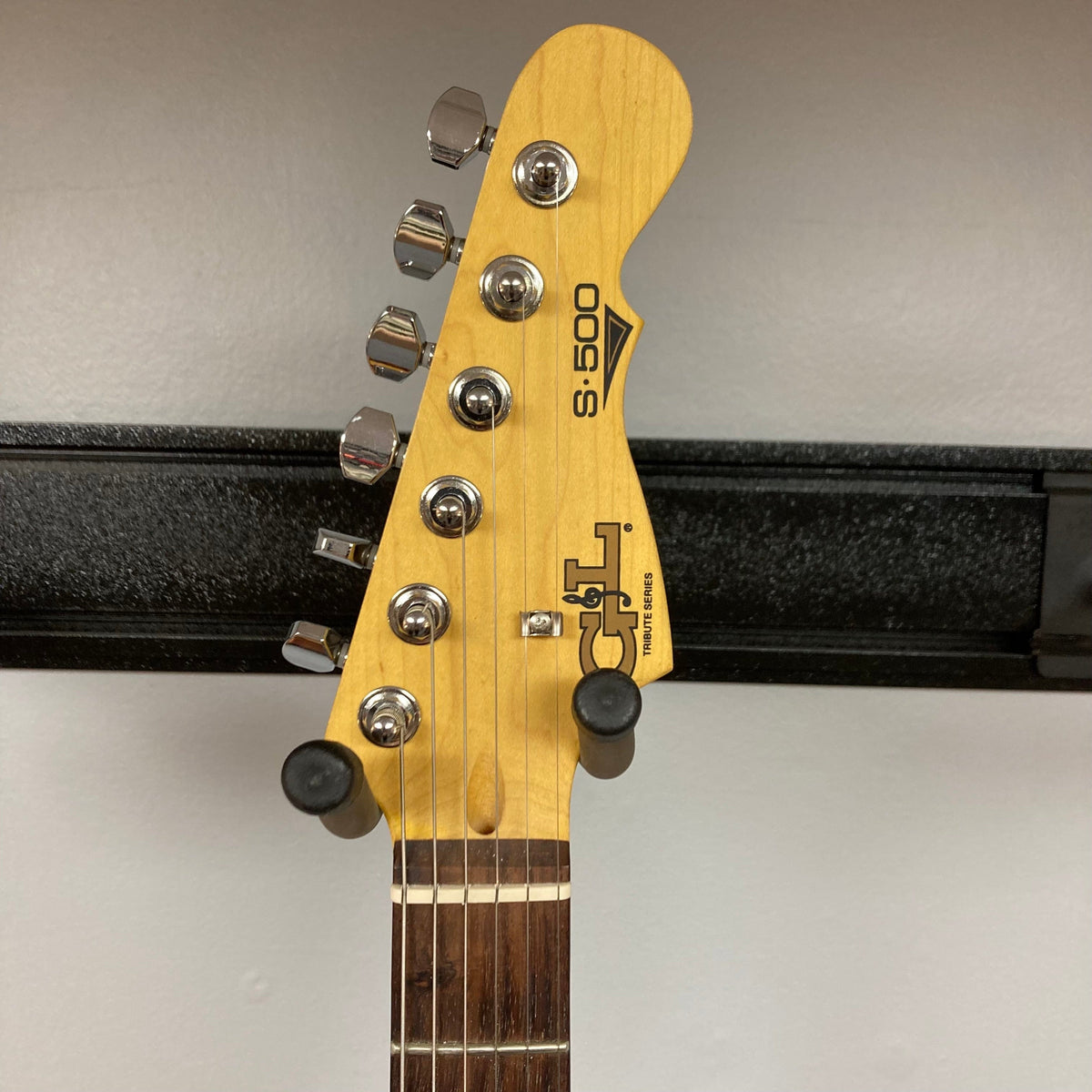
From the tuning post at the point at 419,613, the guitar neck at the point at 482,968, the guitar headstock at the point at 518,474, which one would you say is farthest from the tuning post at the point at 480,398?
the guitar neck at the point at 482,968

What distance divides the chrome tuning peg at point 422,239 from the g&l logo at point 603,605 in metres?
0.18

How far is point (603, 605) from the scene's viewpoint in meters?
0.45

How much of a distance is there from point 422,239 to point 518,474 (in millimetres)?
138

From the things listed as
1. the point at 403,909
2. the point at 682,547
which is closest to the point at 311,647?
the point at 403,909

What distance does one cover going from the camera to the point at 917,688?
62 centimetres

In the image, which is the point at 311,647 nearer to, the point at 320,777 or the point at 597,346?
the point at 320,777

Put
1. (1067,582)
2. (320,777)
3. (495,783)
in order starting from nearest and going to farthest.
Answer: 1. (320,777)
2. (495,783)
3. (1067,582)

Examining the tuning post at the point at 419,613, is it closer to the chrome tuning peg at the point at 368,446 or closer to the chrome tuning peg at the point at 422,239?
the chrome tuning peg at the point at 368,446

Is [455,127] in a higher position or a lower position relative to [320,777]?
higher

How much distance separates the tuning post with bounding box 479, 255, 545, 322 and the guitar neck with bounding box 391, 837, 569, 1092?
315mm

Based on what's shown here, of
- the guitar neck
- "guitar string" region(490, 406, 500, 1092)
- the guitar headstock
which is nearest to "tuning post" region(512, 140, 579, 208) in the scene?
the guitar headstock

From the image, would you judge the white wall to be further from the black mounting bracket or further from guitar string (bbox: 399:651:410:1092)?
guitar string (bbox: 399:651:410:1092)

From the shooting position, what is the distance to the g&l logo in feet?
1.46

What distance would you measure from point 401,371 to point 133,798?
0.46m
